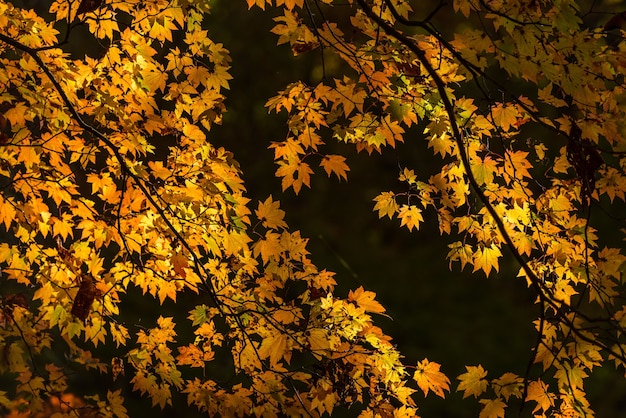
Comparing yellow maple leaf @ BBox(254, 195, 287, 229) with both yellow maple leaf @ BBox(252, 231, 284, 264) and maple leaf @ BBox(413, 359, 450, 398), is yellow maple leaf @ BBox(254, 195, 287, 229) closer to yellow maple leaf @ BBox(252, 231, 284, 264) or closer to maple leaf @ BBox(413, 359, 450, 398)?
yellow maple leaf @ BBox(252, 231, 284, 264)

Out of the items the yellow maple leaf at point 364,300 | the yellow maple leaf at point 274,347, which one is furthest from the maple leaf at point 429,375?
the yellow maple leaf at point 274,347

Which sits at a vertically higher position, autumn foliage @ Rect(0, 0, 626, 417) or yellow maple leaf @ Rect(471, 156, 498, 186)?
yellow maple leaf @ Rect(471, 156, 498, 186)

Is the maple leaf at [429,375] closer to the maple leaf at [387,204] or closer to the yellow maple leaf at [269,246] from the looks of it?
the maple leaf at [387,204]

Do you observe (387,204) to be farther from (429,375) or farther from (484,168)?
(429,375)

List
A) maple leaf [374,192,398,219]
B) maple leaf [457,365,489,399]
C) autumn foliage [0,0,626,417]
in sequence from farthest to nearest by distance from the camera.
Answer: maple leaf [374,192,398,219], maple leaf [457,365,489,399], autumn foliage [0,0,626,417]

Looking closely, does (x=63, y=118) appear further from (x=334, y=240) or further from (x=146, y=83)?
(x=334, y=240)

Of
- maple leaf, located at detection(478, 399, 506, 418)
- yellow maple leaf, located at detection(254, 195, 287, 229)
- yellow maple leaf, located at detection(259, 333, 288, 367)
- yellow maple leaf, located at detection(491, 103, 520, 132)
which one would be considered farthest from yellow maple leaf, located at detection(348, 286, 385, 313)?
yellow maple leaf, located at detection(491, 103, 520, 132)

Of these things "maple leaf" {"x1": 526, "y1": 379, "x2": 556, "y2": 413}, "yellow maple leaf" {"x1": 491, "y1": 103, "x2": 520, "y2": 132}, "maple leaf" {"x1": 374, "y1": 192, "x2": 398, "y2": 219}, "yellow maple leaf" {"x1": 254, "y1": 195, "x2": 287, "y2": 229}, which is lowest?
"yellow maple leaf" {"x1": 254, "y1": 195, "x2": 287, "y2": 229}

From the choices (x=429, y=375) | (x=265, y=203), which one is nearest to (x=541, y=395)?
(x=429, y=375)

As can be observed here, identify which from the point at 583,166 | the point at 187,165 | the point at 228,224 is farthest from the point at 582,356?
the point at 187,165

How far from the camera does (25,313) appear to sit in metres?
3.56

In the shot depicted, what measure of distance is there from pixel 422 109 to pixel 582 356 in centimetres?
139

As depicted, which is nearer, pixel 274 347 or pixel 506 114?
pixel 274 347

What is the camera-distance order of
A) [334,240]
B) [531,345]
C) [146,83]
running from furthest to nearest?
[334,240] < [531,345] < [146,83]
